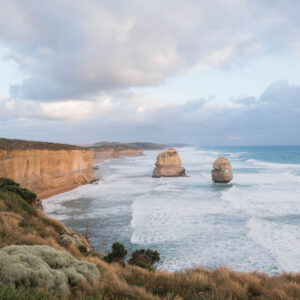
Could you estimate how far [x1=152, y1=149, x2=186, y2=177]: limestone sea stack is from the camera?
146 ft

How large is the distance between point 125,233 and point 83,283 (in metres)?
11.6

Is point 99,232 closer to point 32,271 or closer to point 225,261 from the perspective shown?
point 225,261

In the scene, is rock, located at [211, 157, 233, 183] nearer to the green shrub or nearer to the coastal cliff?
the coastal cliff

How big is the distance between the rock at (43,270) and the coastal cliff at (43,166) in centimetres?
2175

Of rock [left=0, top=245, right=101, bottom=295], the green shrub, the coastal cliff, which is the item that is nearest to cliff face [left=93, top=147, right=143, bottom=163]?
the coastal cliff

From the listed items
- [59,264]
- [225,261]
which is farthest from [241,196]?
[59,264]

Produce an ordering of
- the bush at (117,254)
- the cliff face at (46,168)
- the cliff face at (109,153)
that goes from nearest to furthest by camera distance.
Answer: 1. the bush at (117,254)
2. the cliff face at (46,168)
3. the cliff face at (109,153)

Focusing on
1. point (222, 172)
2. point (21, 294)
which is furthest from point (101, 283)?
point (222, 172)

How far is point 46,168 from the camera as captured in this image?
33.4m

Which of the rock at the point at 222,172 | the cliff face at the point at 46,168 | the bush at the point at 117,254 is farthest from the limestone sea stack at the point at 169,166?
the bush at the point at 117,254

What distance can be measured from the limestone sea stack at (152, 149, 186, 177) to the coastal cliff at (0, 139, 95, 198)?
12.0m

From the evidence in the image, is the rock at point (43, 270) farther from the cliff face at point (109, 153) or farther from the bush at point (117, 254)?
the cliff face at point (109, 153)

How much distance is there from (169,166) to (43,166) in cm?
2047

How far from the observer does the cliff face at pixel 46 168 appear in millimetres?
26422
